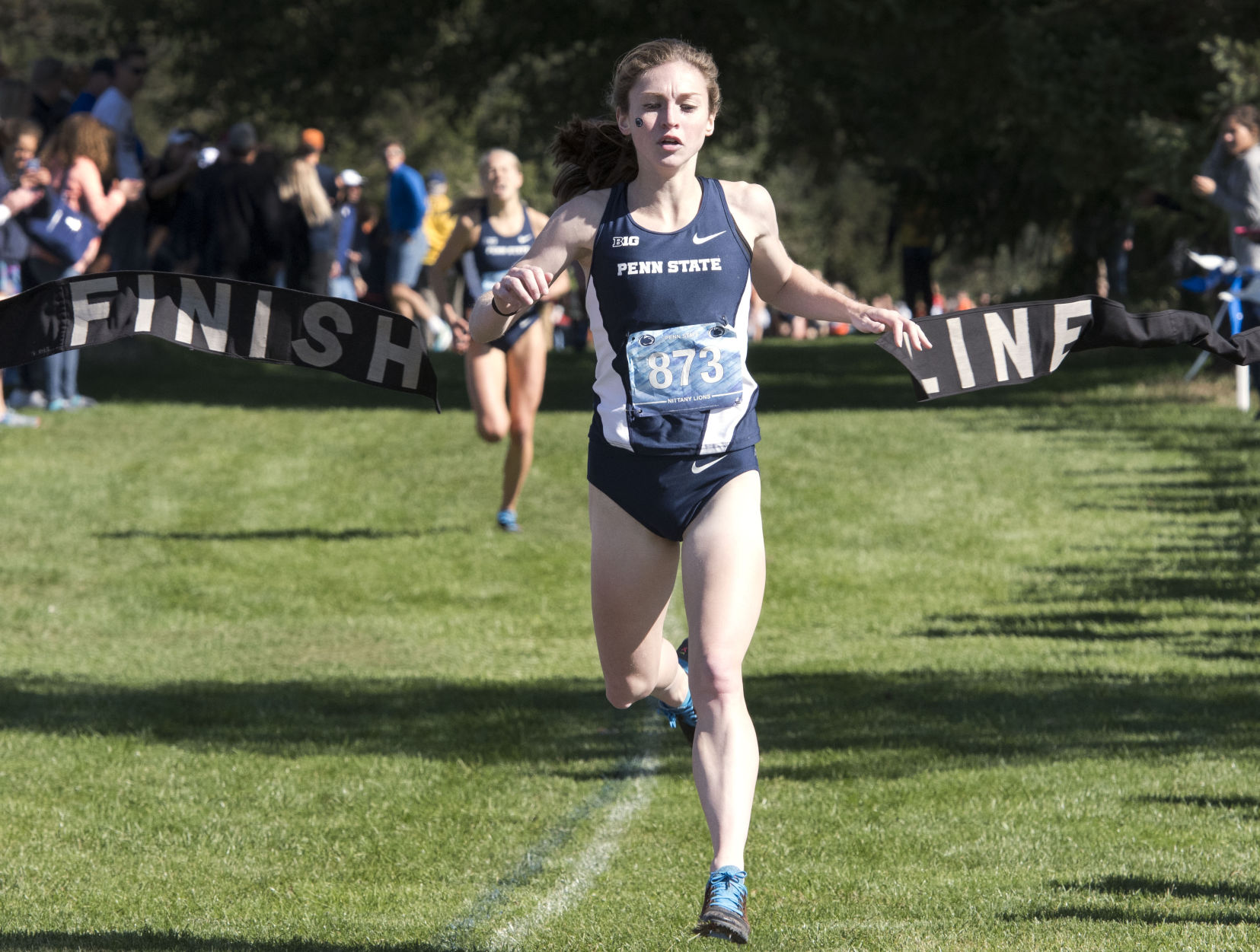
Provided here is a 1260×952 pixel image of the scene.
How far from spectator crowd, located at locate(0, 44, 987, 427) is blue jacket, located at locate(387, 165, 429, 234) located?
0.7 inches

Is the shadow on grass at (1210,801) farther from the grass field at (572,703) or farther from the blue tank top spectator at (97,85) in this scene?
the blue tank top spectator at (97,85)

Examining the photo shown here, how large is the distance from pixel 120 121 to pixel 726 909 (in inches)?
560

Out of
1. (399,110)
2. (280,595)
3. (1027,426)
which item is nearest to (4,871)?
(280,595)

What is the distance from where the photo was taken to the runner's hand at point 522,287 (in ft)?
14.7

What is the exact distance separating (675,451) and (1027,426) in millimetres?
12984

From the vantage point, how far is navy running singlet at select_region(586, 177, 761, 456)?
461cm

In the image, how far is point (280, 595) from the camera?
1058cm

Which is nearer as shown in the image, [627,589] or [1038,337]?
[627,589]

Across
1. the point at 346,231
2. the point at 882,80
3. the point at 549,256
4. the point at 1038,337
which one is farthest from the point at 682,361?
the point at 346,231

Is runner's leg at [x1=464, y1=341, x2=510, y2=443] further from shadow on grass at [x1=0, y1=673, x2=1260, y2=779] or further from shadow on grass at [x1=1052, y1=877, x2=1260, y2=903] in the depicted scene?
shadow on grass at [x1=1052, y1=877, x2=1260, y2=903]

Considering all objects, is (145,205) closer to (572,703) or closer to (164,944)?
(572,703)

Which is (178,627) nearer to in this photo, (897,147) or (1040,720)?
(1040,720)

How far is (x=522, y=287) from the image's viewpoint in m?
4.48

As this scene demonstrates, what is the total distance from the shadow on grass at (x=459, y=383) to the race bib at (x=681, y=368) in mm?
13834
